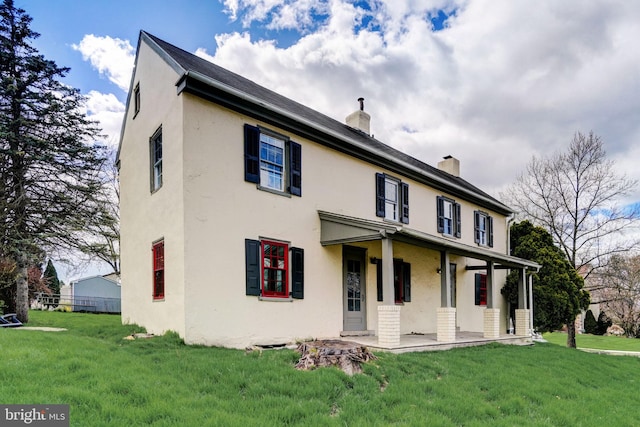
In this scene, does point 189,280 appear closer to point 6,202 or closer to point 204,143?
point 204,143

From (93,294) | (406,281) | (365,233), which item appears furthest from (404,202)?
(93,294)

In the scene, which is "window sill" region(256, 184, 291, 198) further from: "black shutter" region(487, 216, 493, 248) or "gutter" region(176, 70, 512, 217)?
"black shutter" region(487, 216, 493, 248)

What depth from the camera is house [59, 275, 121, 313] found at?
27391 mm

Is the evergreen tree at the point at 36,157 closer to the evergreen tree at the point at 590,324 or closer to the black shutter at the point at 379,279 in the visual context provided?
the black shutter at the point at 379,279

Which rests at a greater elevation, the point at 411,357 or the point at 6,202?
the point at 6,202

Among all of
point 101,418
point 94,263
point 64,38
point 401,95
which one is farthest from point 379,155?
point 94,263

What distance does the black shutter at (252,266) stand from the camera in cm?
918

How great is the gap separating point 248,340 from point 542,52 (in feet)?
46.1

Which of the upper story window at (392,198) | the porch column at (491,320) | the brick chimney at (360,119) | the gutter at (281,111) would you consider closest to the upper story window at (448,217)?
the gutter at (281,111)

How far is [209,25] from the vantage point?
40.8 feet

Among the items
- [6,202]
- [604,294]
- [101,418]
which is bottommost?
[604,294]

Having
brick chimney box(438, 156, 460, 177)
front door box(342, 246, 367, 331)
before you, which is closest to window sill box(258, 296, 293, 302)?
front door box(342, 246, 367, 331)

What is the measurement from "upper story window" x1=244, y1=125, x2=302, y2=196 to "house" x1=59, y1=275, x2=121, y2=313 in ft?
71.4

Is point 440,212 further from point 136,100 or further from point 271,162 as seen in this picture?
point 136,100
